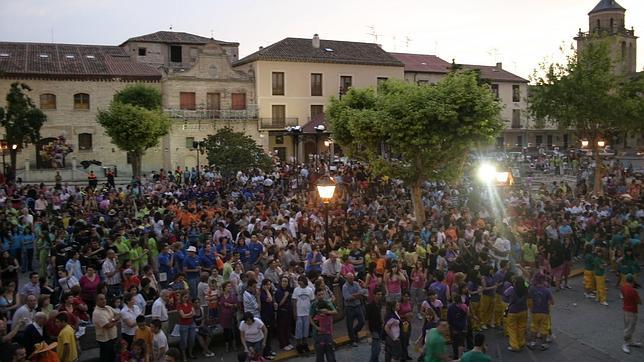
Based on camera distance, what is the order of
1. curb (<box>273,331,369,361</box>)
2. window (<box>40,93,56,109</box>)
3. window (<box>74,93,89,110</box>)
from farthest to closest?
window (<box>74,93,89,110</box>), window (<box>40,93,56,109</box>), curb (<box>273,331,369,361</box>)

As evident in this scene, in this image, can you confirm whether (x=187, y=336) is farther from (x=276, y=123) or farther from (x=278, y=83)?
(x=278, y=83)

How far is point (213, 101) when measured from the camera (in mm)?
44406

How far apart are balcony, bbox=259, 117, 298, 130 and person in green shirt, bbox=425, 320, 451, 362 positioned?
37843 millimetres

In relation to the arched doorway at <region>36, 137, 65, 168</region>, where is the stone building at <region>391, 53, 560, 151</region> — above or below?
above

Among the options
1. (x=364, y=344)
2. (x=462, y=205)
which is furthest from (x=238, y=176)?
(x=364, y=344)

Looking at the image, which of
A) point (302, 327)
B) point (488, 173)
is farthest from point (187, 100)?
point (302, 327)

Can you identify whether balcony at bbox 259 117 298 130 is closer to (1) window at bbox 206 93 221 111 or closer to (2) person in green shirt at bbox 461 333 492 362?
(1) window at bbox 206 93 221 111

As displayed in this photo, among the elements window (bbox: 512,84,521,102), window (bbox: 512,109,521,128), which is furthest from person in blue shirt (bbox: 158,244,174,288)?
window (bbox: 512,109,521,128)

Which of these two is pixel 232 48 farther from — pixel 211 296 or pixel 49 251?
pixel 211 296

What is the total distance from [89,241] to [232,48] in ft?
156

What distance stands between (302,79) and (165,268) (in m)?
36.5

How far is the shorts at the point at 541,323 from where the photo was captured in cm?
1182

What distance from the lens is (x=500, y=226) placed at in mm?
18016

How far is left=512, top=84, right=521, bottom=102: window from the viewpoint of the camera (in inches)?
2406
